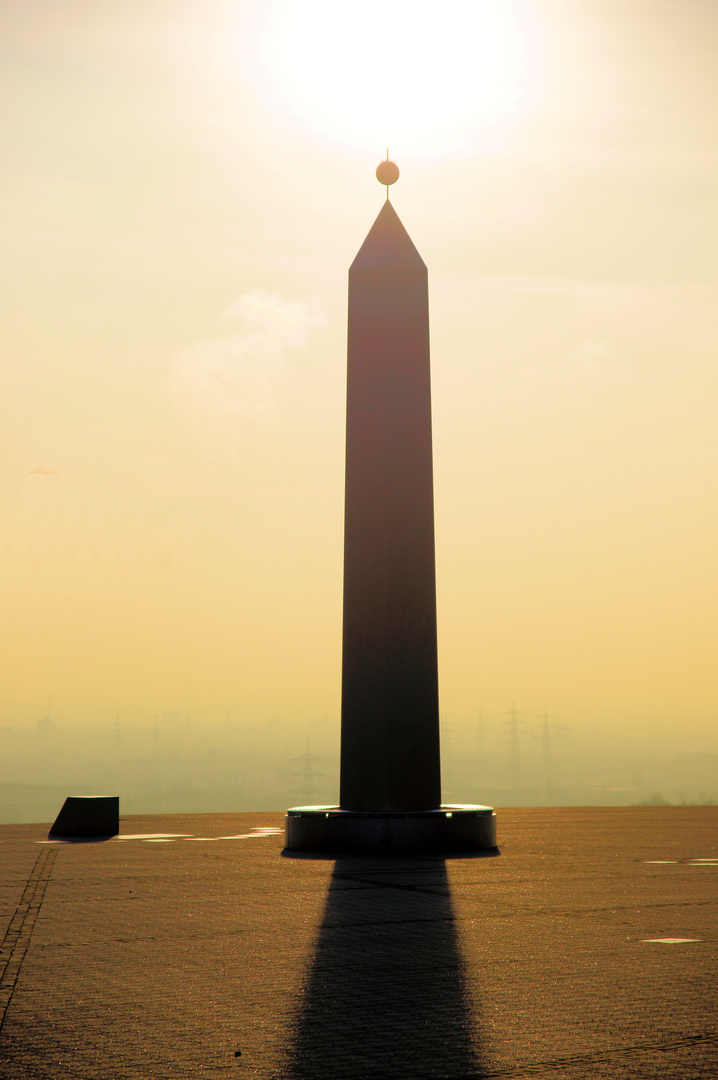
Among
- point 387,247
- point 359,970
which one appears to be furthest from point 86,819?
point 359,970

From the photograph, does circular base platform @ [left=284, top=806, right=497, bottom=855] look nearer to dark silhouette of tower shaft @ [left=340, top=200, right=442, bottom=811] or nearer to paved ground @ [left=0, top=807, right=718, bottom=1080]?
dark silhouette of tower shaft @ [left=340, top=200, right=442, bottom=811]

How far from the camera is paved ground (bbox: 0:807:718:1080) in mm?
6145

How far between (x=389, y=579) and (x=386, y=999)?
11.7 m

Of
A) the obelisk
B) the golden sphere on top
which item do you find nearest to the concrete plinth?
the obelisk

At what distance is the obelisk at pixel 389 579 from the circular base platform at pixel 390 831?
0.03 metres

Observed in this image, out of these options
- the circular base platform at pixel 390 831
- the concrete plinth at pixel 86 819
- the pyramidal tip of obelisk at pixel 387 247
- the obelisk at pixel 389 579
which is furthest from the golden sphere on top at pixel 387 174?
the concrete plinth at pixel 86 819

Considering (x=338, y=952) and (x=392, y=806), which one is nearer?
(x=338, y=952)

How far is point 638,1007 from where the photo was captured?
23.6 feet

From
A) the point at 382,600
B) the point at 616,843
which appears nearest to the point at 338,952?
the point at 382,600

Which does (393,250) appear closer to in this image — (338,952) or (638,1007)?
(338,952)

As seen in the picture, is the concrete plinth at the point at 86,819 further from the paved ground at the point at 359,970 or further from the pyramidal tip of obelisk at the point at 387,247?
the pyramidal tip of obelisk at the point at 387,247

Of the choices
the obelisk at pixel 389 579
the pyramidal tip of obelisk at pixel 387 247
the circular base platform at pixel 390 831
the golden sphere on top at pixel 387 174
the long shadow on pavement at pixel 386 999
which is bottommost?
the long shadow on pavement at pixel 386 999

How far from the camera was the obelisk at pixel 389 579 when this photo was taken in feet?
61.5

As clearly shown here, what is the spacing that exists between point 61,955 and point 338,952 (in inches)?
85.6
